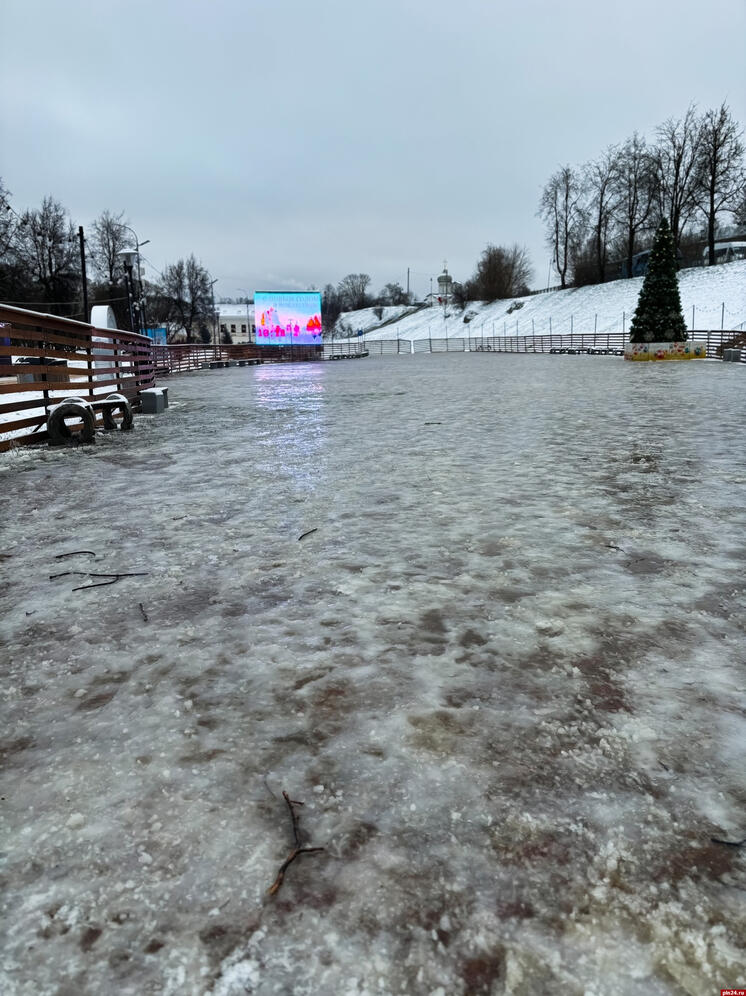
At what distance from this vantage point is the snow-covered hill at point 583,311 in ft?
159

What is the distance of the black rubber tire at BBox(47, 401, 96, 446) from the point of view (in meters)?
7.43

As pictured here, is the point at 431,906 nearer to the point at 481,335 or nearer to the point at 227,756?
the point at 227,756

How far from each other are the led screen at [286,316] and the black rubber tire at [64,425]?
44570 millimetres

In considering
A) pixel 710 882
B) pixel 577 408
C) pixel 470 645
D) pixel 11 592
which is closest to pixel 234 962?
pixel 710 882

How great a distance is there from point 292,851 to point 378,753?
1.20 feet

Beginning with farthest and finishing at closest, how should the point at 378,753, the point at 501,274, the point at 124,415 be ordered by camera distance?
the point at 501,274
the point at 124,415
the point at 378,753

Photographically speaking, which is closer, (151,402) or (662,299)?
(151,402)

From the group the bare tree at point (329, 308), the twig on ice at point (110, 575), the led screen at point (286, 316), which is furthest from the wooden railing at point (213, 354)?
the bare tree at point (329, 308)

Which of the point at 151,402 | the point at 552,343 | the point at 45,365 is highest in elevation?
the point at 552,343

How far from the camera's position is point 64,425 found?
7539 millimetres

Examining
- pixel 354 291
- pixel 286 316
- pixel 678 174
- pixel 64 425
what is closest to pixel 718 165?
pixel 678 174

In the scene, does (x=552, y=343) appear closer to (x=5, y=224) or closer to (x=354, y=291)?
(x=5, y=224)

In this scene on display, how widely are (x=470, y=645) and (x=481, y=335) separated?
86579 mm

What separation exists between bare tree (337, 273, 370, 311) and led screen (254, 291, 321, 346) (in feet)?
307
